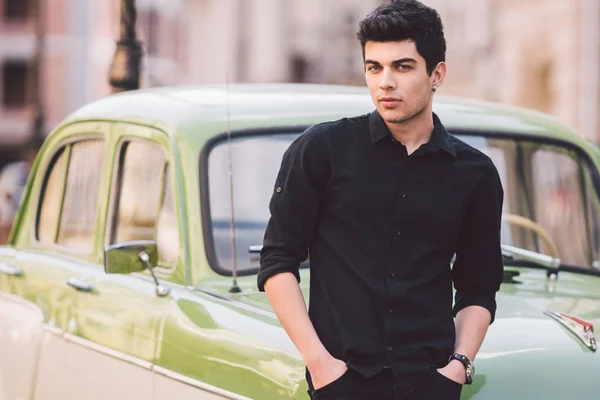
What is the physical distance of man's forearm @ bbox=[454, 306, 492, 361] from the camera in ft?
10.3

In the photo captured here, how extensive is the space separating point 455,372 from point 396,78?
26.0 inches

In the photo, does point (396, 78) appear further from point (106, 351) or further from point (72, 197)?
point (72, 197)

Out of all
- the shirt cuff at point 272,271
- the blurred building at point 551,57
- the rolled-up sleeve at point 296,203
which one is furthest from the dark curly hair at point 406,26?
the blurred building at point 551,57

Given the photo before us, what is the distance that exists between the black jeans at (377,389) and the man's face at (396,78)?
1.86ft

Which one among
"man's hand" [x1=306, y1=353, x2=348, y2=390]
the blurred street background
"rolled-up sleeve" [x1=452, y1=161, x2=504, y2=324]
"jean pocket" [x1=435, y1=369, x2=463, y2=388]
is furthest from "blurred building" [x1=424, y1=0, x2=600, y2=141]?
"man's hand" [x1=306, y1=353, x2=348, y2=390]

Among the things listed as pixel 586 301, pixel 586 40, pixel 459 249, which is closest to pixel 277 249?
pixel 459 249

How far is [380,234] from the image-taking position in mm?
3072

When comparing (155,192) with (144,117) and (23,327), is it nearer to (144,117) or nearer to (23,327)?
(144,117)

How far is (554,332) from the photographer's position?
3.66 m

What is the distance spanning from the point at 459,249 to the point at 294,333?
0.48 metres

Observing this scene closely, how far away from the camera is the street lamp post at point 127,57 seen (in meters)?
9.45

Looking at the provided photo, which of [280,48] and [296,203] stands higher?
[296,203]

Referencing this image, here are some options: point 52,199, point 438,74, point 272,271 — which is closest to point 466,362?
point 272,271

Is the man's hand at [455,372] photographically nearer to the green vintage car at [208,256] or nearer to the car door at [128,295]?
the green vintage car at [208,256]
